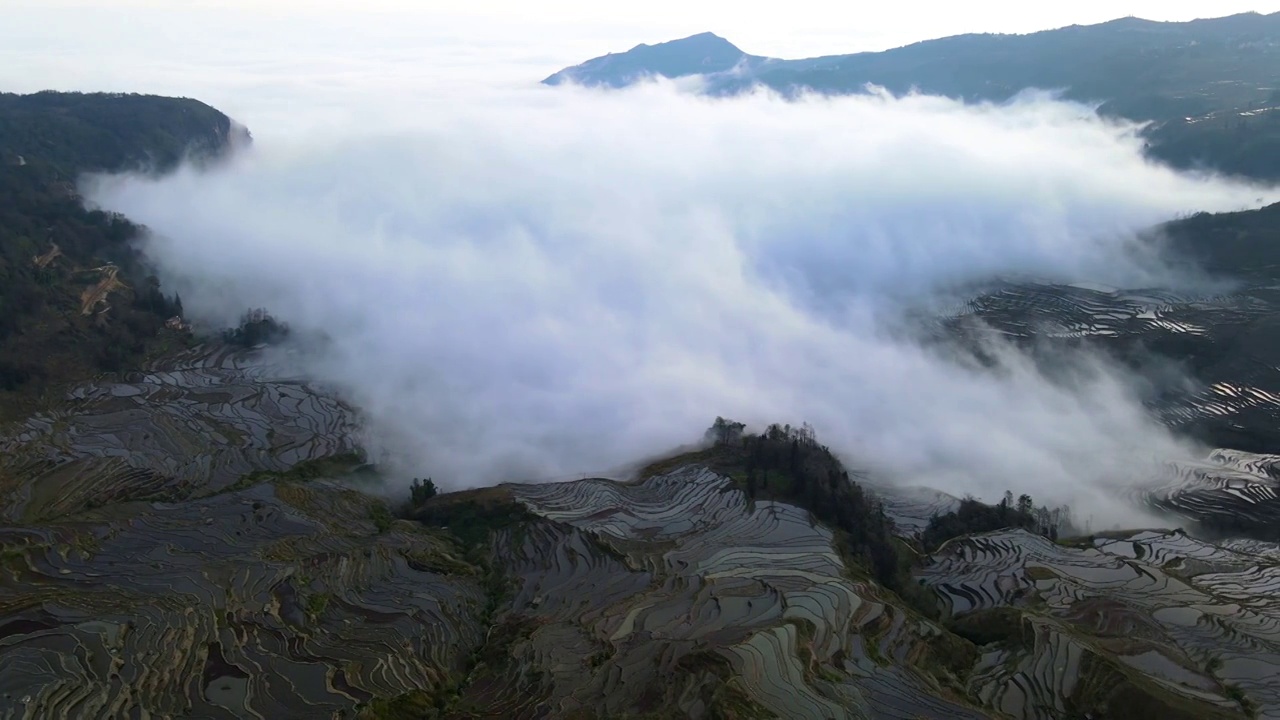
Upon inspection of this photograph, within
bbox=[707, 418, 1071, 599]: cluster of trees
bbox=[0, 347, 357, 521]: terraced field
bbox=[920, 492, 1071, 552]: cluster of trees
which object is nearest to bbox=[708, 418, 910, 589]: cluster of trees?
bbox=[707, 418, 1071, 599]: cluster of trees

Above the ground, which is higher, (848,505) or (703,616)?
(703,616)

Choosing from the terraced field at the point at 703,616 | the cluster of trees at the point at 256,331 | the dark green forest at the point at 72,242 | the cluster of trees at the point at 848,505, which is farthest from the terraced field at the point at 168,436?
the cluster of trees at the point at 848,505

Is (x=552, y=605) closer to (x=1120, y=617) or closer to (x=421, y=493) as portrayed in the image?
(x=421, y=493)

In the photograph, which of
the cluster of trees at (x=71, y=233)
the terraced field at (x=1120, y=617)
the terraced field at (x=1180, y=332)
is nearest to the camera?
the terraced field at (x=1120, y=617)

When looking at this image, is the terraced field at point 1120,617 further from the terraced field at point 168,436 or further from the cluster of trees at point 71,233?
the cluster of trees at point 71,233

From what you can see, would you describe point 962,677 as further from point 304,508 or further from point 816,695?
point 304,508

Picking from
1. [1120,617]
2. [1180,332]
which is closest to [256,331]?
[1120,617]

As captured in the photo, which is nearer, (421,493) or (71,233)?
(421,493)

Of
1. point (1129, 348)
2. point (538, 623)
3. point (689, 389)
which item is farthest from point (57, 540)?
point (1129, 348)
